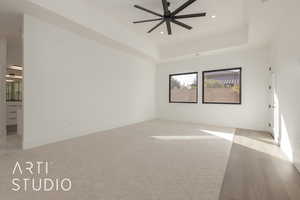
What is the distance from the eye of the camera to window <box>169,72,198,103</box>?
6.88 metres

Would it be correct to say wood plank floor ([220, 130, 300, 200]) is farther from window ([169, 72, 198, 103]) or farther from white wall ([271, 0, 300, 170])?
window ([169, 72, 198, 103])

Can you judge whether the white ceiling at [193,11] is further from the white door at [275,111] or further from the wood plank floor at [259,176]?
the wood plank floor at [259,176]

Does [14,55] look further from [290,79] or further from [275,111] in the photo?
[275,111]

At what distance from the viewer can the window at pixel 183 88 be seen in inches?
271

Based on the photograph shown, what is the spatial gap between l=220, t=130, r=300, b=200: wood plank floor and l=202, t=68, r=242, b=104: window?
278 centimetres

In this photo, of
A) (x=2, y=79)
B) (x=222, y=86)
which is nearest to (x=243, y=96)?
(x=222, y=86)

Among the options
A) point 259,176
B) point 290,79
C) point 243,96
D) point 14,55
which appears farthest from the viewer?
point 14,55

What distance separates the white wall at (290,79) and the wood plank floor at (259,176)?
29cm

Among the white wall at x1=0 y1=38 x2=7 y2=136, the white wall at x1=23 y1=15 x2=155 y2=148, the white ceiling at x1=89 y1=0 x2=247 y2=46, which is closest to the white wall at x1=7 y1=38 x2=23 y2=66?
the white wall at x1=0 y1=38 x2=7 y2=136

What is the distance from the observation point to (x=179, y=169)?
2402 millimetres

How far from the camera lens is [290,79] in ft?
9.43

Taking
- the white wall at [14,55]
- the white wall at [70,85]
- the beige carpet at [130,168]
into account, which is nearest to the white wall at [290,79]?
the beige carpet at [130,168]

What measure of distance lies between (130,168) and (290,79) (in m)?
3.44

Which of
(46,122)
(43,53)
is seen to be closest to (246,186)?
(46,122)
